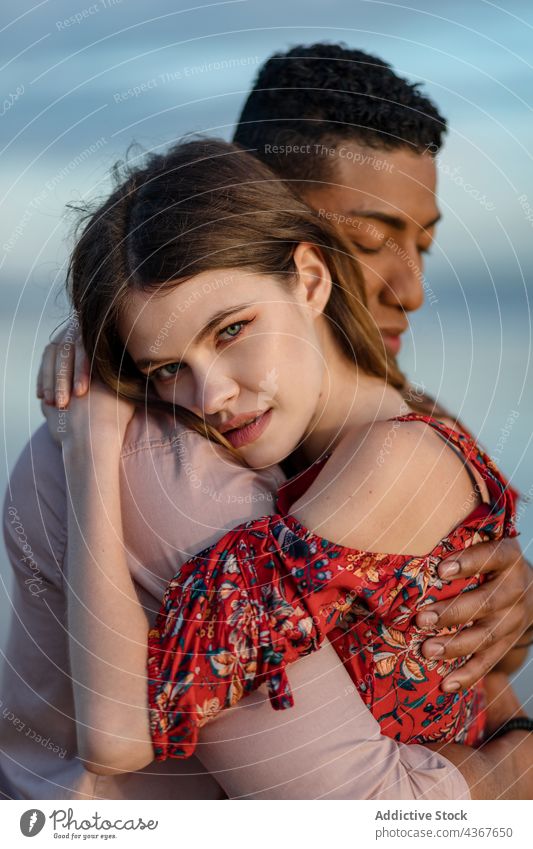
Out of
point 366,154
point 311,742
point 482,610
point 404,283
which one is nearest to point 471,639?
point 482,610

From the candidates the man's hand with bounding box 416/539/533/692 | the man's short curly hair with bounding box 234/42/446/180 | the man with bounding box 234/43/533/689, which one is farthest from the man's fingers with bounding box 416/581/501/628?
the man's short curly hair with bounding box 234/42/446/180

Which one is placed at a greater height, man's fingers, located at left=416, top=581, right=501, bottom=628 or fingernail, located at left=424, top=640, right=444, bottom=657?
man's fingers, located at left=416, top=581, right=501, bottom=628

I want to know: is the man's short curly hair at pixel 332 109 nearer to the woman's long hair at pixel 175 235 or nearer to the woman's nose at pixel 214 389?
the woman's long hair at pixel 175 235

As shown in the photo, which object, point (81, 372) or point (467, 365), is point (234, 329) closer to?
point (81, 372)

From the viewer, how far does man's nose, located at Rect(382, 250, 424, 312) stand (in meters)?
1.33

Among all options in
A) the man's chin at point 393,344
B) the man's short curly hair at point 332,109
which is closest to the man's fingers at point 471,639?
the man's chin at point 393,344

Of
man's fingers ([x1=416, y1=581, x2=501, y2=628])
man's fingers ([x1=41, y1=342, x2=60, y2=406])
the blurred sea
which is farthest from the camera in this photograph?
the blurred sea

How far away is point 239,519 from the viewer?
37.2 inches

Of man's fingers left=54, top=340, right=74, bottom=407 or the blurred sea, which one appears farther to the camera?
the blurred sea

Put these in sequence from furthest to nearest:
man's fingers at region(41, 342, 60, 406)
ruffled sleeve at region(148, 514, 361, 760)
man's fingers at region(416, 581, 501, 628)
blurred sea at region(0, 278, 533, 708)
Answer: blurred sea at region(0, 278, 533, 708)
man's fingers at region(41, 342, 60, 406)
man's fingers at region(416, 581, 501, 628)
ruffled sleeve at region(148, 514, 361, 760)

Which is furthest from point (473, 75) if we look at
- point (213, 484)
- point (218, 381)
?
point (213, 484)

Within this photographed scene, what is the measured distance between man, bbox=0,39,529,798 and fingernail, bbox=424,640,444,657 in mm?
31

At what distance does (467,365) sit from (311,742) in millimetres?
558

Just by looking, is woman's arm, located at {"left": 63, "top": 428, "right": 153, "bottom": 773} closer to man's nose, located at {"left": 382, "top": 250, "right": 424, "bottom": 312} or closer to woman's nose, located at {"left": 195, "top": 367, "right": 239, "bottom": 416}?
woman's nose, located at {"left": 195, "top": 367, "right": 239, "bottom": 416}
